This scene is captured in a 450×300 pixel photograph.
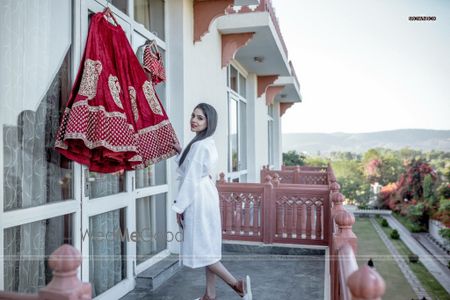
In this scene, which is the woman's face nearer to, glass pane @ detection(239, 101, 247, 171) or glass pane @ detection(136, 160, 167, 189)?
glass pane @ detection(136, 160, 167, 189)

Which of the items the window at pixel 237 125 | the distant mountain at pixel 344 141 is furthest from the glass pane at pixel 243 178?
the distant mountain at pixel 344 141

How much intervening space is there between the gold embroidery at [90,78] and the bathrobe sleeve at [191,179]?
0.78m

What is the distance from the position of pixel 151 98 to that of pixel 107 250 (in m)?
1.26

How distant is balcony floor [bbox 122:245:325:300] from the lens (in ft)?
9.93

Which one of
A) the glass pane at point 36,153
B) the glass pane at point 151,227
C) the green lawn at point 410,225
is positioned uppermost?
the glass pane at point 36,153

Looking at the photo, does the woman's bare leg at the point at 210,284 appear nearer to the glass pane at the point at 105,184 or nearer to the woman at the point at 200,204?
the woman at the point at 200,204

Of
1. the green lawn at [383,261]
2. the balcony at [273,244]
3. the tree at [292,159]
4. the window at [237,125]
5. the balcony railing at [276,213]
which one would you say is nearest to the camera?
the balcony at [273,244]

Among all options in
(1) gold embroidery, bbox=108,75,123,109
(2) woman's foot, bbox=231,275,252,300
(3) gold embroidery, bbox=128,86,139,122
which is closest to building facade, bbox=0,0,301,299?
(1) gold embroidery, bbox=108,75,123,109

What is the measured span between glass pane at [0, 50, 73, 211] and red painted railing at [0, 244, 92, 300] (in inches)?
32.0

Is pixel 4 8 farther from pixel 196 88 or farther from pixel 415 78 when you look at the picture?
pixel 415 78

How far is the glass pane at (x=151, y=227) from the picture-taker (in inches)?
127

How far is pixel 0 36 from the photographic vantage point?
1.72m

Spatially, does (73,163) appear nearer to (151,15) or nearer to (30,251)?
(30,251)

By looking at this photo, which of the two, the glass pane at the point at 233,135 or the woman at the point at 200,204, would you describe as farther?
the glass pane at the point at 233,135
